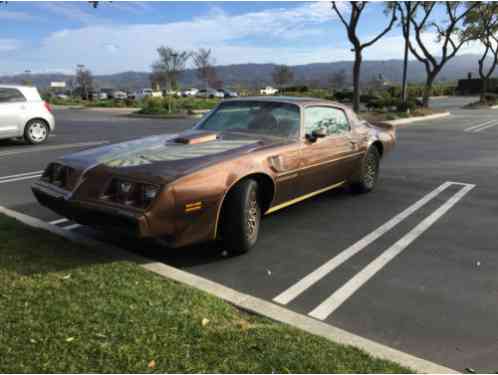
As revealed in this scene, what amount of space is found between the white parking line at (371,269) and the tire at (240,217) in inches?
38.7

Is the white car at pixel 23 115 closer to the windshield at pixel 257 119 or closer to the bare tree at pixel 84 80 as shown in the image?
the windshield at pixel 257 119

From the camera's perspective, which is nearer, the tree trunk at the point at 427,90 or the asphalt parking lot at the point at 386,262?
the asphalt parking lot at the point at 386,262

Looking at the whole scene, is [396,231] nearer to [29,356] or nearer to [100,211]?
[100,211]

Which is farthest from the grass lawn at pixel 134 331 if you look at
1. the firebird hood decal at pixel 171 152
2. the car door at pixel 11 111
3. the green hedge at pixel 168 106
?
the green hedge at pixel 168 106

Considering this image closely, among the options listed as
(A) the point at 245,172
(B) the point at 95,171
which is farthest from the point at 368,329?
(B) the point at 95,171

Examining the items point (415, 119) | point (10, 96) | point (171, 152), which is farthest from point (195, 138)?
point (415, 119)

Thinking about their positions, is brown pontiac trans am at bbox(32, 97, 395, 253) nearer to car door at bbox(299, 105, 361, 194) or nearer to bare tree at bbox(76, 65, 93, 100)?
car door at bbox(299, 105, 361, 194)

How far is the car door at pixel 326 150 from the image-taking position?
4.80 meters

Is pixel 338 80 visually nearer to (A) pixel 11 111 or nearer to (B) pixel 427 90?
(B) pixel 427 90

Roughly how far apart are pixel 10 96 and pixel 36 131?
1.06 meters

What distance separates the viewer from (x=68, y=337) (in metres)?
2.54

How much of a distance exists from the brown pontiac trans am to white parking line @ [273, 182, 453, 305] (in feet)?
2.31

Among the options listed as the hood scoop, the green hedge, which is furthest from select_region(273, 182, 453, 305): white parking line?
the green hedge

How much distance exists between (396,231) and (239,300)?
7.82 feet
